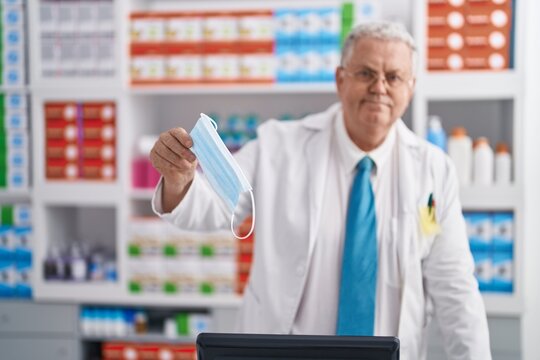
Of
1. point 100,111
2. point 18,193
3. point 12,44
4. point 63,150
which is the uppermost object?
point 12,44

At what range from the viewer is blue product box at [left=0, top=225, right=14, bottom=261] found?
3619mm

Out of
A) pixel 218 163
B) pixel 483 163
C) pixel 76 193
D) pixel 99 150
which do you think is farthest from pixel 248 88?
pixel 218 163

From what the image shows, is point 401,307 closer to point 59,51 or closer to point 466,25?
point 466,25

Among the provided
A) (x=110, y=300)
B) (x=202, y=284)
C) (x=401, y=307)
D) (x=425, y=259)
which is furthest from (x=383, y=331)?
Answer: (x=110, y=300)

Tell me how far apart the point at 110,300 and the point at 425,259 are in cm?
210

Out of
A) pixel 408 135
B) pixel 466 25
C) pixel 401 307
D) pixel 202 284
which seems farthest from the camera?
pixel 202 284

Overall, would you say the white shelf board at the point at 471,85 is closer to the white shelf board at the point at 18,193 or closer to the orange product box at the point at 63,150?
the orange product box at the point at 63,150

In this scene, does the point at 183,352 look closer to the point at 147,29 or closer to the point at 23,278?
the point at 23,278

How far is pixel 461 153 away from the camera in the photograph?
321cm

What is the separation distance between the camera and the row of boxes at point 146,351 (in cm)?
352

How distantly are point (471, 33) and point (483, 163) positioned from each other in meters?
0.64

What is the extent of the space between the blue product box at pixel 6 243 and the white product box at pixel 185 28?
1391 millimetres

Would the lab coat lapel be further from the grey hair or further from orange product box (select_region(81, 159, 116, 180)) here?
orange product box (select_region(81, 159, 116, 180))

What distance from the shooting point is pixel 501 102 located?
143 inches
